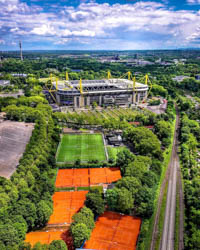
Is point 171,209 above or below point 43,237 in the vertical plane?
above

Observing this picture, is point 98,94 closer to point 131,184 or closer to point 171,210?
point 131,184

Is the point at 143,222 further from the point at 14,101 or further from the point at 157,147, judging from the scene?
the point at 14,101

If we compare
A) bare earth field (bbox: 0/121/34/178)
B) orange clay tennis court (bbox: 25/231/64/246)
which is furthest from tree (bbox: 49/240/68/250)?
bare earth field (bbox: 0/121/34/178)

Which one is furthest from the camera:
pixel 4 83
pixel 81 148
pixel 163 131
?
pixel 4 83

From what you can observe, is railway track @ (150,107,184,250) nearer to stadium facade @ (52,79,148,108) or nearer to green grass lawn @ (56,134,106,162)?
green grass lawn @ (56,134,106,162)

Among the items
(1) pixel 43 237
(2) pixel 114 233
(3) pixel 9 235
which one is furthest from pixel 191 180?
(3) pixel 9 235

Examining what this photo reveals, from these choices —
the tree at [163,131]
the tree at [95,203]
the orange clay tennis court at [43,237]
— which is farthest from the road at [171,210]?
the orange clay tennis court at [43,237]
